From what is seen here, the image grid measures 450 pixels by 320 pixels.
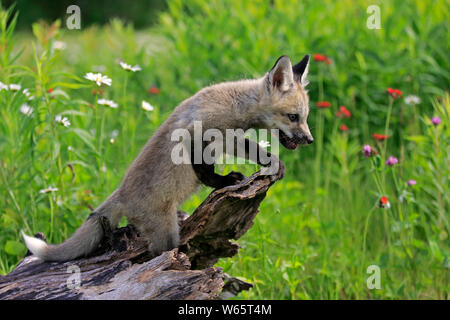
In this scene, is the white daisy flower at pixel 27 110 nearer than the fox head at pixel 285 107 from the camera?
No

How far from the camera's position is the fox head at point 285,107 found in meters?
3.74

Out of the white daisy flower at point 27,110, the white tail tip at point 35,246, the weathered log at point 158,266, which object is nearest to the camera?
the weathered log at point 158,266

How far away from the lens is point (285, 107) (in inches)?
148

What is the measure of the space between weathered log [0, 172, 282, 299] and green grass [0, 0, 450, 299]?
0.83 feet

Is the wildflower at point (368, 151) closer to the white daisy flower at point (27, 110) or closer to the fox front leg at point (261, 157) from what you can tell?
the fox front leg at point (261, 157)

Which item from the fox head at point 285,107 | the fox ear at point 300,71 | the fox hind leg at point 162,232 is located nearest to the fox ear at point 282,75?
the fox head at point 285,107

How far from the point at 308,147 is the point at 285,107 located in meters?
A: 2.64

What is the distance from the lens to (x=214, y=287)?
3.08 meters

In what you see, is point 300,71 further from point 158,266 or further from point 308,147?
point 308,147

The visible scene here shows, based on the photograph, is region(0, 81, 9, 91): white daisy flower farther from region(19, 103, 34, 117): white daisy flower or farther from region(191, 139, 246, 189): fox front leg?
region(191, 139, 246, 189): fox front leg

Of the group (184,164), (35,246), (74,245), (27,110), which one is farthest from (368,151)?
(27,110)

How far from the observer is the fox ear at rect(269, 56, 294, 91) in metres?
3.70

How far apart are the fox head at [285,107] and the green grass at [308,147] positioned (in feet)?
1.41

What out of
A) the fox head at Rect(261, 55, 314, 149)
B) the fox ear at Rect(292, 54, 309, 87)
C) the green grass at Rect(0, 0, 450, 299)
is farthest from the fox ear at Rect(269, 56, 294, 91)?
the green grass at Rect(0, 0, 450, 299)
